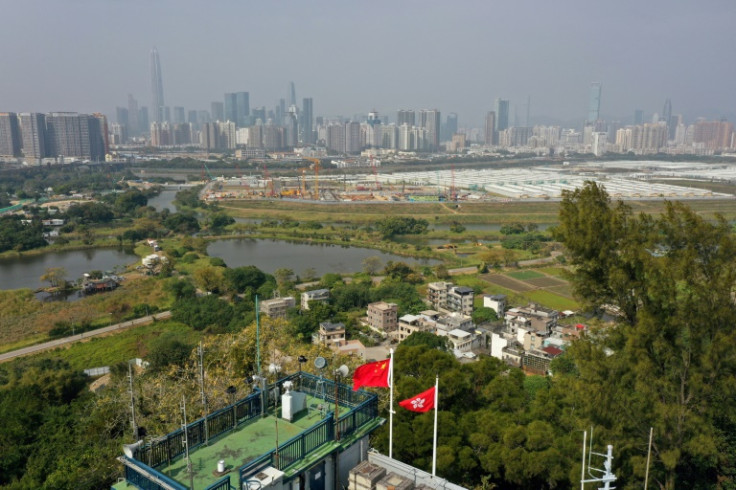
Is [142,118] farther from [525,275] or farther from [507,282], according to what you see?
[507,282]

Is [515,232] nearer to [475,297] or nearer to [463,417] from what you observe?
[475,297]

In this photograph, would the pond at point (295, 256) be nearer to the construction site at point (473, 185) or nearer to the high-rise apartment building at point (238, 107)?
the construction site at point (473, 185)


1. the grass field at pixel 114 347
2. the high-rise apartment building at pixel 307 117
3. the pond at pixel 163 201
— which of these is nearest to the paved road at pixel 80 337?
the grass field at pixel 114 347

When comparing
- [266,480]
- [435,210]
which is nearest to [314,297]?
[266,480]

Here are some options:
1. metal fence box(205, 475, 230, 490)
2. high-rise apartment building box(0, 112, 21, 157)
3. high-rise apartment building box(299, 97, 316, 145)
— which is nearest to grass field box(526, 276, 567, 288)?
metal fence box(205, 475, 230, 490)

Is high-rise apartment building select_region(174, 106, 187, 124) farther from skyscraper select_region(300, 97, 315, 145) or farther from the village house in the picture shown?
the village house

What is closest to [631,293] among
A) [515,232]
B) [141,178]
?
[515,232]
